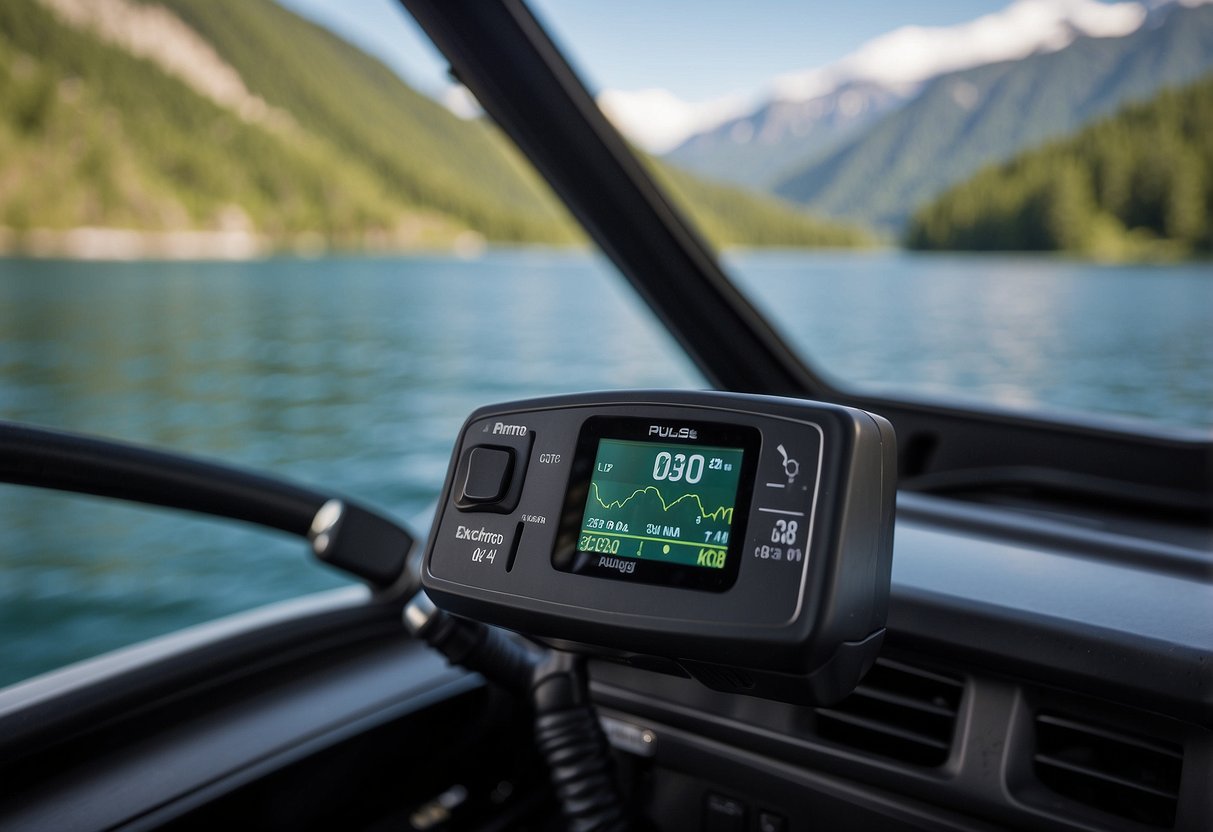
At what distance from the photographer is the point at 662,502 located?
2.46ft

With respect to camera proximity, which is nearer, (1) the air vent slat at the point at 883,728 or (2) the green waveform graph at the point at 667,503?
(2) the green waveform graph at the point at 667,503

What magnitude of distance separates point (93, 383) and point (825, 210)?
1996cm

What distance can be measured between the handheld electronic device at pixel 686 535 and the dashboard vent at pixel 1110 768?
1.25ft

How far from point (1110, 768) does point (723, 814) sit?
1.42ft

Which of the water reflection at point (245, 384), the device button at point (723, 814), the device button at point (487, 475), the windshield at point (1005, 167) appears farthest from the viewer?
the water reflection at point (245, 384)

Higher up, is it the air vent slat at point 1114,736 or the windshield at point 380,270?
the windshield at point 380,270

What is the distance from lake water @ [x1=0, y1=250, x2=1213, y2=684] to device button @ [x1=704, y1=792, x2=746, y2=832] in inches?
20.7

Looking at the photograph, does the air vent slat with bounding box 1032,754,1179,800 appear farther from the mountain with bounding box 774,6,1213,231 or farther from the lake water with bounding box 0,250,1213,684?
the mountain with bounding box 774,6,1213,231

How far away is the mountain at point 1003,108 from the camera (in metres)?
2.69

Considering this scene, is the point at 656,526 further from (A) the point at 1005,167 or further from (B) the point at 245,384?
(B) the point at 245,384

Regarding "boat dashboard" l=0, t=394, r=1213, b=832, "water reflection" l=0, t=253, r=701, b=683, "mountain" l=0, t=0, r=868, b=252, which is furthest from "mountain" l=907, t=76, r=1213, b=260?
"mountain" l=0, t=0, r=868, b=252

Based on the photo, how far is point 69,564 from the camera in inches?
252

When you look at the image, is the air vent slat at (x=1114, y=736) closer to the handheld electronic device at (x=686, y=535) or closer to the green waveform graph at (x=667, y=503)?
the handheld electronic device at (x=686, y=535)

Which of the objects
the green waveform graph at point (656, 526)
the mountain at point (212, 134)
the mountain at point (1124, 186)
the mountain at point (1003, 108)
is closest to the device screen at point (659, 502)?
the green waveform graph at point (656, 526)
